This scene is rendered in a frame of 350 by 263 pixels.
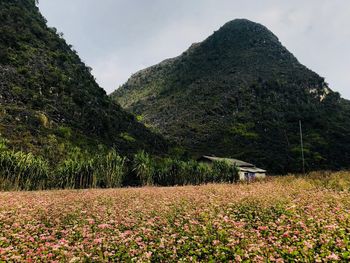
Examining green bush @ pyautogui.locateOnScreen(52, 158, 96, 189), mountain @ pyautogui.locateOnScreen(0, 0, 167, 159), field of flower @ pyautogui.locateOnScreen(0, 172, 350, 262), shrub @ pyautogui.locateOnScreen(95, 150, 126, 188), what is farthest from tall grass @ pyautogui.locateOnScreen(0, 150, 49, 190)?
field of flower @ pyautogui.locateOnScreen(0, 172, 350, 262)

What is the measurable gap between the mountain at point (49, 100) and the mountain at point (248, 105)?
1974 centimetres

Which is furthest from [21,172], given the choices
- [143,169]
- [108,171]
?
[143,169]

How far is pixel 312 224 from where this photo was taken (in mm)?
6477

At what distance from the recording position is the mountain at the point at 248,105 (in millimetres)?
83375

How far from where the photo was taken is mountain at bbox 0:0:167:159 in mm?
49719

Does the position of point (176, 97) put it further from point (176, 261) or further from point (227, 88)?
point (176, 261)

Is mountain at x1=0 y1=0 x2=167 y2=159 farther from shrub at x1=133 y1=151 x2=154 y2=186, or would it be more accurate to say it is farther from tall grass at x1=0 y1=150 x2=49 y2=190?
shrub at x1=133 y1=151 x2=154 y2=186

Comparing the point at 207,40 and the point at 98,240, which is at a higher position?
the point at 207,40

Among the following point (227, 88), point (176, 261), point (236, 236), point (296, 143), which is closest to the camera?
point (176, 261)

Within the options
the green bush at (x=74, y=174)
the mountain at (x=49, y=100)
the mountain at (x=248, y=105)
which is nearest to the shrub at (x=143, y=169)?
the green bush at (x=74, y=174)

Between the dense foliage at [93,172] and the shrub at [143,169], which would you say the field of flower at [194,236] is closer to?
the dense foliage at [93,172]

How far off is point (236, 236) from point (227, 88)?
105956mm

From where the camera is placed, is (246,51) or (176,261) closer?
(176,261)

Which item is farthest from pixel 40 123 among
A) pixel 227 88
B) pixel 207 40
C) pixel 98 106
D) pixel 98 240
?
pixel 207 40
